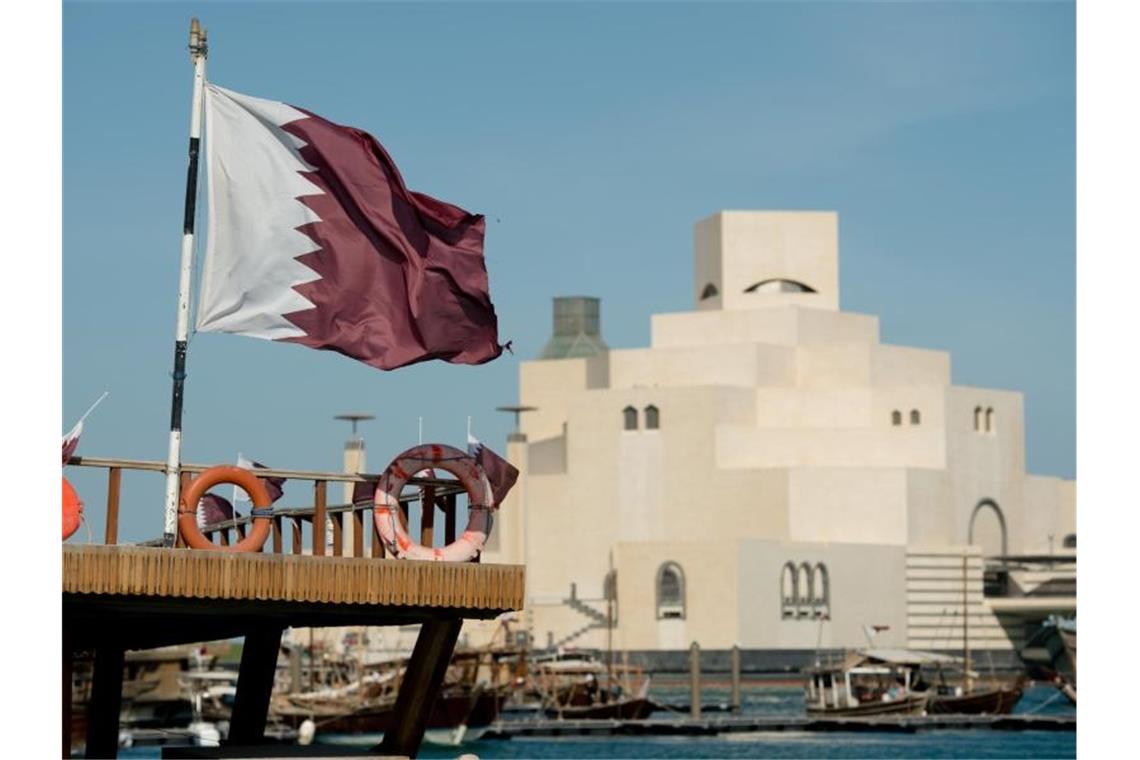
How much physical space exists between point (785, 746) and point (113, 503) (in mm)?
48777

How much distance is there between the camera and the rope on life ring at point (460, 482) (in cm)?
1803

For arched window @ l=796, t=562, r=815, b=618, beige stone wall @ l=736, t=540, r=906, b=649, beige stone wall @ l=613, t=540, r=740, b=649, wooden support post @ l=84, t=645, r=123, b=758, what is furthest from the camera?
arched window @ l=796, t=562, r=815, b=618

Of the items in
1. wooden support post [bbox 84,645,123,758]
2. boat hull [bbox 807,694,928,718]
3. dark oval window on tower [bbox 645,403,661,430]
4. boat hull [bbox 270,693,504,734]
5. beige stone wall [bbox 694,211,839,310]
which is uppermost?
beige stone wall [bbox 694,211,839,310]

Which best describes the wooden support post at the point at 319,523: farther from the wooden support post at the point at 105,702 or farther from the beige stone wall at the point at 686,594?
the beige stone wall at the point at 686,594

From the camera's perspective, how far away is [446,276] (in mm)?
19062

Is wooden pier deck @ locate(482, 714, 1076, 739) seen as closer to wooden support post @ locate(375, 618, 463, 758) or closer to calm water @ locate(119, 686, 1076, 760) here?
calm water @ locate(119, 686, 1076, 760)

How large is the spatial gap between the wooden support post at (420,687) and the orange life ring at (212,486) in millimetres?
1748

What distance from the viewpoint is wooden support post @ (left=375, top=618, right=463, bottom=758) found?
1870cm

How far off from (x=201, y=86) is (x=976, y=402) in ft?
309

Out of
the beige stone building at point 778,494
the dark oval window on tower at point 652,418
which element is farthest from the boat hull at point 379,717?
the dark oval window on tower at point 652,418

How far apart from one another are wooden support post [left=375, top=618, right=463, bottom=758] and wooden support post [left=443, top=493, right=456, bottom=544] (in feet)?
2.16

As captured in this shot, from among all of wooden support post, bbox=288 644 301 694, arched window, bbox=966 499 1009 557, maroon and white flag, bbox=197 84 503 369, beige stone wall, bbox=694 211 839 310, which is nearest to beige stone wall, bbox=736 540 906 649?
arched window, bbox=966 499 1009 557

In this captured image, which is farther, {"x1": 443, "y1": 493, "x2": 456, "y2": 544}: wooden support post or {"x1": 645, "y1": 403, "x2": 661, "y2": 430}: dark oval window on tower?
{"x1": 645, "y1": 403, "x2": 661, "y2": 430}: dark oval window on tower
